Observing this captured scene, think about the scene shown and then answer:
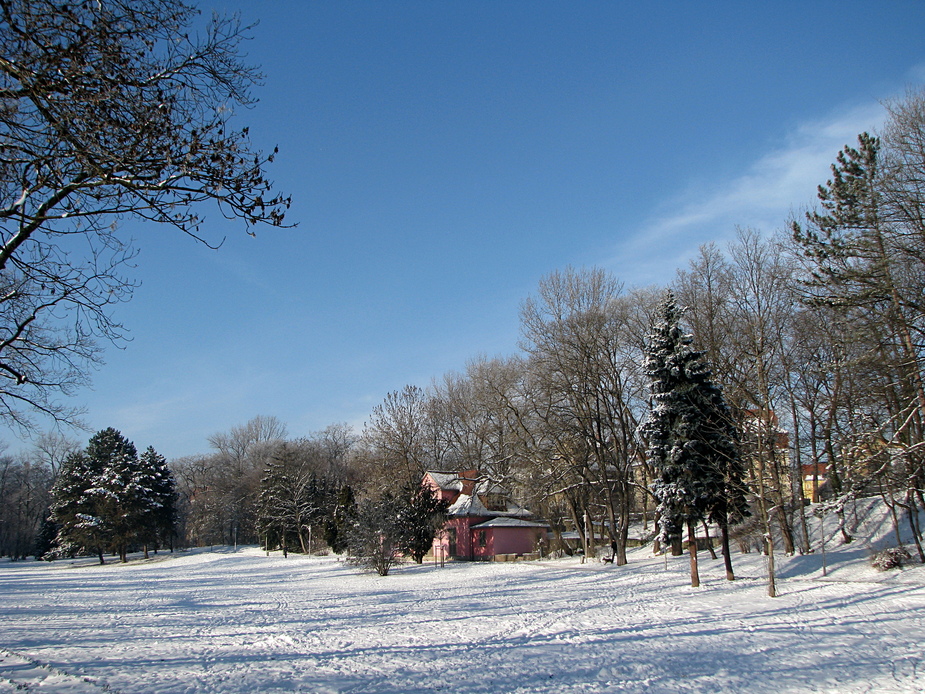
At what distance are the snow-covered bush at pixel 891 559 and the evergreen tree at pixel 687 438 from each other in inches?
173

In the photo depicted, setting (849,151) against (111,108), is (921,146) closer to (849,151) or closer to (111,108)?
(849,151)

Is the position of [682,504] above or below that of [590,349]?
below

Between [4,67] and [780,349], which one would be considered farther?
[780,349]

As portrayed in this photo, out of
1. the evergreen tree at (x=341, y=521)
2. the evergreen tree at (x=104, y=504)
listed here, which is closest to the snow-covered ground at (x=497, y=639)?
the evergreen tree at (x=341, y=521)

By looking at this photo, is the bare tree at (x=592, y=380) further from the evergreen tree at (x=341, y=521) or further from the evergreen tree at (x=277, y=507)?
the evergreen tree at (x=277, y=507)

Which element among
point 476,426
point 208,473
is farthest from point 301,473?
point 208,473

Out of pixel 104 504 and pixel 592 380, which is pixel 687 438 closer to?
pixel 592 380

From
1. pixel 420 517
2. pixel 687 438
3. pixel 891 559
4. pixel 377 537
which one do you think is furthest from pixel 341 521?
pixel 891 559

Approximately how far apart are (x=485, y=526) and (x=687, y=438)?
22.6m

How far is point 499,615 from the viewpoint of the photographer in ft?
47.6

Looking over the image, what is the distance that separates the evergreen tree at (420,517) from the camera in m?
34.8

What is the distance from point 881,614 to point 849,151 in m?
11.1

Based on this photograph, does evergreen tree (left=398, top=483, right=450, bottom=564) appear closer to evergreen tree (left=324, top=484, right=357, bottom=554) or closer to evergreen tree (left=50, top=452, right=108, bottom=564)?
evergreen tree (left=324, top=484, right=357, bottom=554)

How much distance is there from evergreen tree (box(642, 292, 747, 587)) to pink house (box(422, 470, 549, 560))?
61.0 ft
